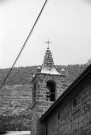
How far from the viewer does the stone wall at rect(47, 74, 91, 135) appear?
10219 millimetres

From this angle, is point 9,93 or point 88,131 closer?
point 88,131

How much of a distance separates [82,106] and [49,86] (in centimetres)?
909

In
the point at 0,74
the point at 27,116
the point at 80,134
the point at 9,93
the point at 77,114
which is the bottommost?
the point at 80,134

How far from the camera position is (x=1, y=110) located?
26562mm

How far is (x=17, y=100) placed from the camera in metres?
28.3

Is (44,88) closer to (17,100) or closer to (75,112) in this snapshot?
(75,112)

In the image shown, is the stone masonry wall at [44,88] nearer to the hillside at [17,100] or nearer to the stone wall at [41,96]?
the stone wall at [41,96]

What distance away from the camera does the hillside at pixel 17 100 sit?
24.2m

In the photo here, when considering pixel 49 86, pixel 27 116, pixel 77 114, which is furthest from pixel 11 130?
pixel 77 114

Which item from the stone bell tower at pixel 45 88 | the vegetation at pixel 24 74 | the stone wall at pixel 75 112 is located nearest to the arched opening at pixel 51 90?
the stone bell tower at pixel 45 88

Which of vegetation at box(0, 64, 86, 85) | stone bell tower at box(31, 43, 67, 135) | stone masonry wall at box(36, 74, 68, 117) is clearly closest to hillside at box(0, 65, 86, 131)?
vegetation at box(0, 64, 86, 85)

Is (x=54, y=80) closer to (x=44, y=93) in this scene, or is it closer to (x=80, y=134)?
(x=44, y=93)

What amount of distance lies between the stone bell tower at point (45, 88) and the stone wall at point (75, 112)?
3.54m

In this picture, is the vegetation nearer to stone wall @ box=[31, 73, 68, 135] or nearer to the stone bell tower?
the stone bell tower
